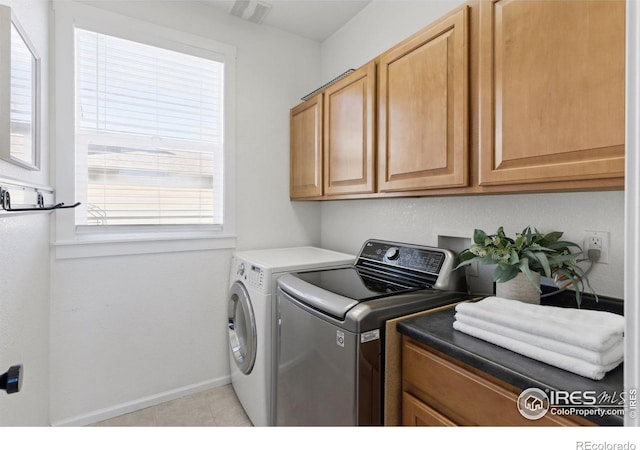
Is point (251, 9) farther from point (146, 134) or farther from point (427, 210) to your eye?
point (427, 210)

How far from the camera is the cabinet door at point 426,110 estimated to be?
1220mm

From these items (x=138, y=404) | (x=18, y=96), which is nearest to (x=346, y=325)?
(x=18, y=96)

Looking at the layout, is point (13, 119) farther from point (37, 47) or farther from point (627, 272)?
point (627, 272)

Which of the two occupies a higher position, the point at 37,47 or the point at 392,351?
the point at 37,47

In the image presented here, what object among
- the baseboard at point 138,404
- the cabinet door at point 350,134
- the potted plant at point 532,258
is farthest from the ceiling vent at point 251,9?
the baseboard at point 138,404

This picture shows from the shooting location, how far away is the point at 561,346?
0.82 m

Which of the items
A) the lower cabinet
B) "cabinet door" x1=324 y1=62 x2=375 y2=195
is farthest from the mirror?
the lower cabinet

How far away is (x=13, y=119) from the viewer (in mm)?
1145

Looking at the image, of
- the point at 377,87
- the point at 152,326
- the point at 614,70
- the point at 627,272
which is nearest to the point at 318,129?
the point at 377,87

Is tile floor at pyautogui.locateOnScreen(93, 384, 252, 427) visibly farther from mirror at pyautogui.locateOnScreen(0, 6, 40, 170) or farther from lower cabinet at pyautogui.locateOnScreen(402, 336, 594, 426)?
mirror at pyautogui.locateOnScreen(0, 6, 40, 170)

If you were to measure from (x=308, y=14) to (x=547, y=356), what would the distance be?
244cm

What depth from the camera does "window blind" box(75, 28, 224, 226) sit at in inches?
74.5

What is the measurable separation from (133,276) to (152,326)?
13.8 inches
